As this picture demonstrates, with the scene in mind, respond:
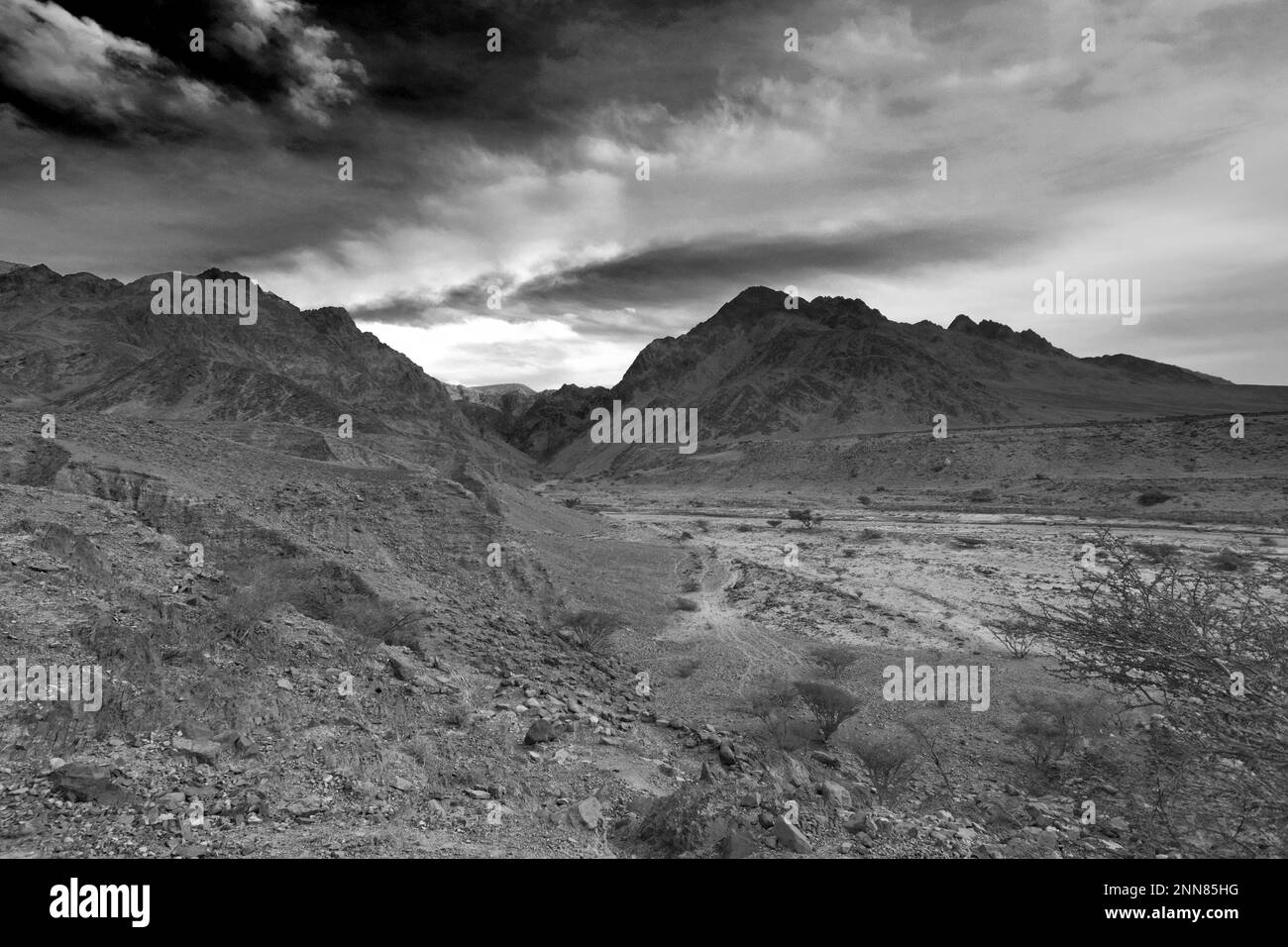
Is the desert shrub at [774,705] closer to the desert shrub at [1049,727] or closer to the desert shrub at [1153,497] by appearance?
the desert shrub at [1049,727]

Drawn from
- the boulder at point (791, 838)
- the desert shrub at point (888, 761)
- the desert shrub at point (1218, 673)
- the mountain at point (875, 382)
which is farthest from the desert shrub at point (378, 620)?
the mountain at point (875, 382)

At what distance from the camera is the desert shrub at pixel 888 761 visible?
8.94m

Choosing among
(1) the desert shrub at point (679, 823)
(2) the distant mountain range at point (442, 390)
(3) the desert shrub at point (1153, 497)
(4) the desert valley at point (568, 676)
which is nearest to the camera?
(4) the desert valley at point (568, 676)

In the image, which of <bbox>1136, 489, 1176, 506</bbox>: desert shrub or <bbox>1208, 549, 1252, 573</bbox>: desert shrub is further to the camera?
<bbox>1136, 489, 1176, 506</bbox>: desert shrub

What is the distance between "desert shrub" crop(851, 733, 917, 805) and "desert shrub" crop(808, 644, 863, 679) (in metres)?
3.65

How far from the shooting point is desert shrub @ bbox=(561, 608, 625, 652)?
1497cm

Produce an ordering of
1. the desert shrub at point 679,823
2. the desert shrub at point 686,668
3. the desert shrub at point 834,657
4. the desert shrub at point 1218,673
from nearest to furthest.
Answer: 1. the desert shrub at point 1218,673
2. the desert shrub at point 679,823
3. the desert shrub at point 686,668
4. the desert shrub at point 834,657

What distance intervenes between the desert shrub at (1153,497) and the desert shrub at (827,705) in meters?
45.6

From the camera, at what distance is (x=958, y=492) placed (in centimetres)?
5909

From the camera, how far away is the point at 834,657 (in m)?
15.0

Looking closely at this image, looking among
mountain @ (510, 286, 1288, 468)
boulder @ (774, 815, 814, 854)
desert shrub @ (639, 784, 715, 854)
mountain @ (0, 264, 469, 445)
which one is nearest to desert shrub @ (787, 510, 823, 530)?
boulder @ (774, 815, 814, 854)

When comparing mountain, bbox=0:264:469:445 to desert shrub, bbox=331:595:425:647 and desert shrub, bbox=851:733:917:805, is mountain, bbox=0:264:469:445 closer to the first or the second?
desert shrub, bbox=331:595:425:647

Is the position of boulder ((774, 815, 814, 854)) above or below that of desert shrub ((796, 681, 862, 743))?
above

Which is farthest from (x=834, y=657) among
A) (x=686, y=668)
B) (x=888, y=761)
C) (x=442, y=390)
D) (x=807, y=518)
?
(x=442, y=390)
